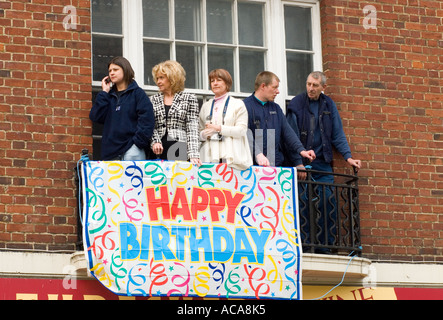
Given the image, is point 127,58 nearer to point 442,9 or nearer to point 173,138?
point 173,138

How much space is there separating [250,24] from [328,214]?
8.21 ft

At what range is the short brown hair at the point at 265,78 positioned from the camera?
39.4 ft

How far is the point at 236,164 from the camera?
11453 mm

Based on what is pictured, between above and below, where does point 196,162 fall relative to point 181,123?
below

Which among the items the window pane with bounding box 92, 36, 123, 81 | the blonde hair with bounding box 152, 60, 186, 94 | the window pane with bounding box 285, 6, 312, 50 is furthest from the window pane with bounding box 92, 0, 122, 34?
the window pane with bounding box 285, 6, 312, 50

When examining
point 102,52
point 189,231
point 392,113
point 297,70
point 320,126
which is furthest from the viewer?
point 297,70

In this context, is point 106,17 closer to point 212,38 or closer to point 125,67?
point 125,67

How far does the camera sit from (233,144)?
11.5m

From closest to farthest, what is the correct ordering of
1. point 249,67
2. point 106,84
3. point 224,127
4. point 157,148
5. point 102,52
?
point 157,148
point 224,127
point 106,84
point 102,52
point 249,67

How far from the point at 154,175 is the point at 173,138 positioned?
48 centimetres

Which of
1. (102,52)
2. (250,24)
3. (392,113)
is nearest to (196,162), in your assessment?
(102,52)

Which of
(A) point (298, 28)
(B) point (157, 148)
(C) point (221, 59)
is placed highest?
(A) point (298, 28)

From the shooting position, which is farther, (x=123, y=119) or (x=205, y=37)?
(x=205, y=37)

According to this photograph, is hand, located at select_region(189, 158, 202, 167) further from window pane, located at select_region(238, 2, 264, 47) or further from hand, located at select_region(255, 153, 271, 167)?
window pane, located at select_region(238, 2, 264, 47)
